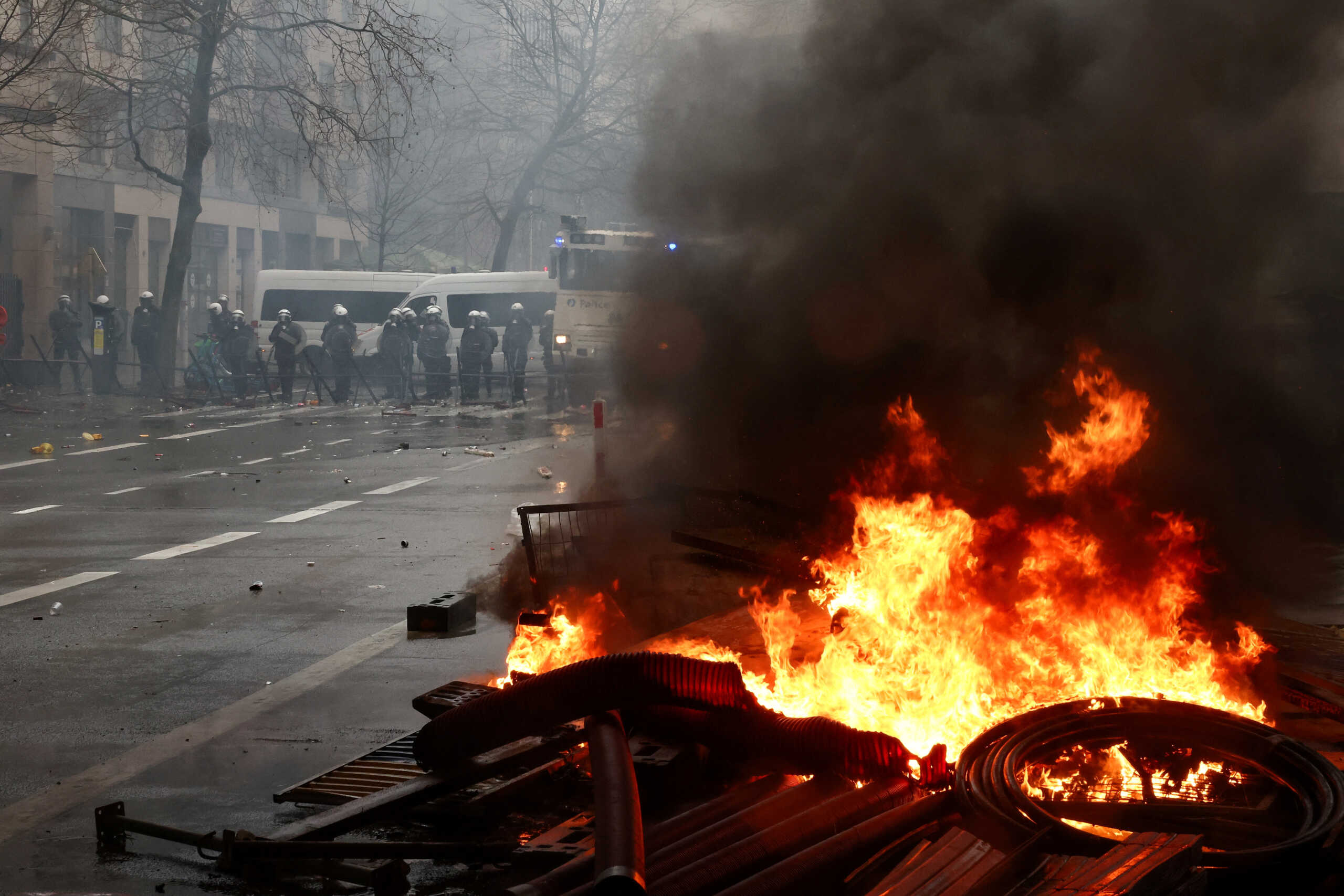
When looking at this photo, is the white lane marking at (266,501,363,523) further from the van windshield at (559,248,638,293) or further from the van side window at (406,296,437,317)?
the van side window at (406,296,437,317)

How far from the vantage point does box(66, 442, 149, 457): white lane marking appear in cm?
1633

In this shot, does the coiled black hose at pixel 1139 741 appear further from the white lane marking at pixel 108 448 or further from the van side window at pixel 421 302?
the van side window at pixel 421 302

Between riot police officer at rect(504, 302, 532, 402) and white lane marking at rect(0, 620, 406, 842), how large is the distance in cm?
1924

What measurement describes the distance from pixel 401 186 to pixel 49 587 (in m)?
40.2

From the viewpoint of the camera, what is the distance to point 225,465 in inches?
599

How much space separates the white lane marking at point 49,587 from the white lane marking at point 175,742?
2.47m

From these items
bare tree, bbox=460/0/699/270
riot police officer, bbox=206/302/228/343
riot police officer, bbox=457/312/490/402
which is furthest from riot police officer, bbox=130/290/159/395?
bare tree, bbox=460/0/699/270

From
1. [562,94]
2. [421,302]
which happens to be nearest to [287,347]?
[421,302]

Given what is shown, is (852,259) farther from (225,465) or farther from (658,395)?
(225,465)

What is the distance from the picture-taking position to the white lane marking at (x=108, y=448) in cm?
1633

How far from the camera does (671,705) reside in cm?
404

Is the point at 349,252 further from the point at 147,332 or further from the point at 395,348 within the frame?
the point at 395,348

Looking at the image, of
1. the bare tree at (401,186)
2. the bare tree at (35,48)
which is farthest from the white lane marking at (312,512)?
the bare tree at (401,186)

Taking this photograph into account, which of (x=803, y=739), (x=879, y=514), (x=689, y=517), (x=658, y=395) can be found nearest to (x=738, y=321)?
(x=658, y=395)
